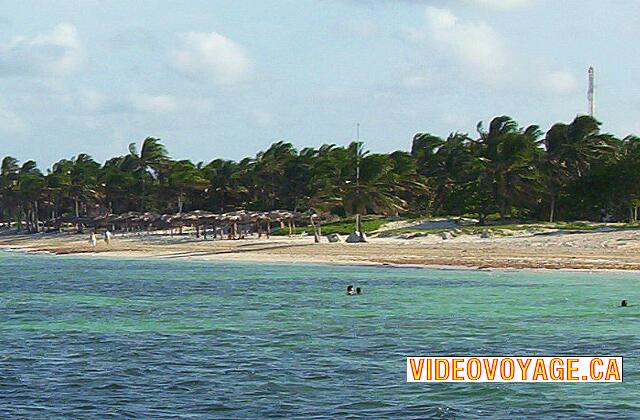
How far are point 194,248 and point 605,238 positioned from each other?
26705 millimetres

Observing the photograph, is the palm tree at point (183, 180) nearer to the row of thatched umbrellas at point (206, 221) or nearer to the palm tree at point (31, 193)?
the row of thatched umbrellas at point (206, 221)

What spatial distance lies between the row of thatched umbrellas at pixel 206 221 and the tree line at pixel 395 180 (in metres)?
2.51

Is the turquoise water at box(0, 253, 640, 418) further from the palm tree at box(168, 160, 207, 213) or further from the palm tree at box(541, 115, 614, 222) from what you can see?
the palm tree at box(168, 160, 207, 213)

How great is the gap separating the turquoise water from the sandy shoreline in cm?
503

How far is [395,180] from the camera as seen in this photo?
7000cm

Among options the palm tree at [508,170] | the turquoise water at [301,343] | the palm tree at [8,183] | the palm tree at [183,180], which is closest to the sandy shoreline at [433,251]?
the turquoise water at [301,343]

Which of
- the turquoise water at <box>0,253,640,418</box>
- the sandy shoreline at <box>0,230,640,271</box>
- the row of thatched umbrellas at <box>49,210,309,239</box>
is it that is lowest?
the turquoise water at <box>0,253,640,418</box>

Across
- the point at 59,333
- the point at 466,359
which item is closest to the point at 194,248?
the point at 59,333

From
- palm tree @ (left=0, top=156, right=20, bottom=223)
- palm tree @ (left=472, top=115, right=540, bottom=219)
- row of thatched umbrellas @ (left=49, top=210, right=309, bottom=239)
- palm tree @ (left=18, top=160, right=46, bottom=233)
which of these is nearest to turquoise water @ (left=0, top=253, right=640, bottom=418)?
palm tree @ (left=472, top=115, right=540, bottom=219)

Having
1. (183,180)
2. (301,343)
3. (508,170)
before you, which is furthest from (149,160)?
(301,343)

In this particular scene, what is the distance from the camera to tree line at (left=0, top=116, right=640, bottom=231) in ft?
214

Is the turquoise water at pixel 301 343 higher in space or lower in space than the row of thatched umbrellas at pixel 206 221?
lower

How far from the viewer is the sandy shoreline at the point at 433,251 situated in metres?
41.9

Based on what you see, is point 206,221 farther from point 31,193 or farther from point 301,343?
point 301,343
